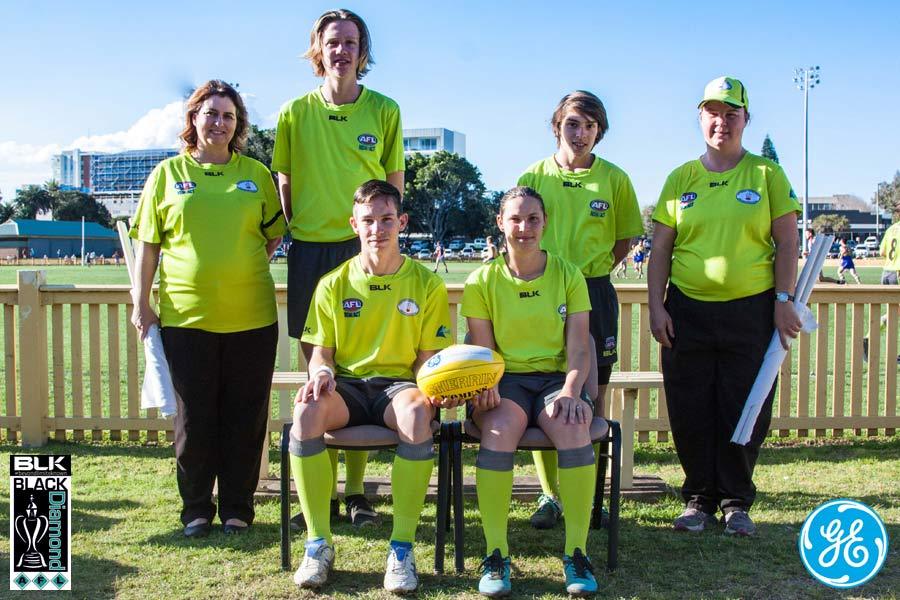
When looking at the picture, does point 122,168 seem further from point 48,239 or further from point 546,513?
point 546,513

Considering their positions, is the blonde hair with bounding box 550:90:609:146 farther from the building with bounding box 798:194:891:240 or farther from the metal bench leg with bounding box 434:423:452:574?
the building with bounding box 798:194:891:240

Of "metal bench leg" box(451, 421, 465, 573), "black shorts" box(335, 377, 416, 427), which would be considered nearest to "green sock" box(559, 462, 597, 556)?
"metal bench leg" box(451, 421, 465, 573)

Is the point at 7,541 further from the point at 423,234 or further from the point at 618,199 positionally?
the point at 423,234

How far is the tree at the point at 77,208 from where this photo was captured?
302 feet

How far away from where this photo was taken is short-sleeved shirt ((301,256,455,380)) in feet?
12.3

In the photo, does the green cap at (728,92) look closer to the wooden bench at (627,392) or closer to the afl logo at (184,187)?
the wooden bench at (627,392)

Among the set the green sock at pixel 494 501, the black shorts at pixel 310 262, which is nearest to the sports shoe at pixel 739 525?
the green sock at pixel 494 501

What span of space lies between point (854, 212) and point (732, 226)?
398 feet

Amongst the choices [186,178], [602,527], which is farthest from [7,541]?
[602,527]

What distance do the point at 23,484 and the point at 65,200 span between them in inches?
3915

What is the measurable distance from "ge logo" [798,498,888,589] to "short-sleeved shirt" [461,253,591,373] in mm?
1412

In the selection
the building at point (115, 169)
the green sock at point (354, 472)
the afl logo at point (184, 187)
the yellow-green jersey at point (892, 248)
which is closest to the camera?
the afl logo at point (184, 187)

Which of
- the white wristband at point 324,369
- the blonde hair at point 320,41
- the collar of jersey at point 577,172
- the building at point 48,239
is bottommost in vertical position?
the white wristband at point 324,369

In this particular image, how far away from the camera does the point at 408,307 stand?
12.3ft
